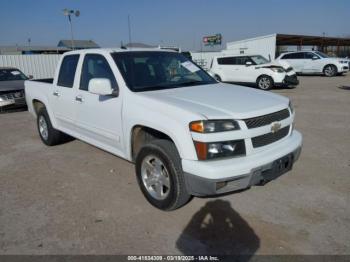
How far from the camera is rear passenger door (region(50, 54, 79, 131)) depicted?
16.1 ft

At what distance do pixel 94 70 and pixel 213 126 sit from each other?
90.2 inches

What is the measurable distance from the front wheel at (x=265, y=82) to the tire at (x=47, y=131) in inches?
428

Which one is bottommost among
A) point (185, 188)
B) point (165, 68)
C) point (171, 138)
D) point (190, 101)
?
point (185, 188)

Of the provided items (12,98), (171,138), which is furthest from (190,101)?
(12,98)

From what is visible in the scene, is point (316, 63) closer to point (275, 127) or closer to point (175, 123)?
point (275, 127)

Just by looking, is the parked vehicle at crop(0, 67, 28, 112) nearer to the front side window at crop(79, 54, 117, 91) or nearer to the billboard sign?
the front side window at crop(79, 54, 117, 91)

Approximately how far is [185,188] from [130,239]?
0.73m

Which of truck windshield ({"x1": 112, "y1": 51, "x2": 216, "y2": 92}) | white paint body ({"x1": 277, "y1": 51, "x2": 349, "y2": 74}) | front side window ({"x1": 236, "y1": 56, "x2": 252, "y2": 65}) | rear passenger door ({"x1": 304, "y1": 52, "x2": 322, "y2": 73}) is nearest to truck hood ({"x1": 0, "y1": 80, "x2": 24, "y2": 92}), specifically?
truck windshield ({"x1": 112, "y1": 51, "x2": 216, "y2": 92})

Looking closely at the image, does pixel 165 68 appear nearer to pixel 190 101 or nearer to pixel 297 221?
pixel 190 101

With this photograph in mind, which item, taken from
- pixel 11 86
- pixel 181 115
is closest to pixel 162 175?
pixel 181 115

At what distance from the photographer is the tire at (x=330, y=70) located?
21.1m

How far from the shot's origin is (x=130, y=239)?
10.0 ft

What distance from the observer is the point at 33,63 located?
1930 centimetres

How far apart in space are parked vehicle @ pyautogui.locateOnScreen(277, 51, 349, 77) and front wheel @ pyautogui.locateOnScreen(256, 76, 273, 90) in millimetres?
8070
